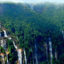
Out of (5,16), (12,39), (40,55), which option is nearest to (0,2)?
(5,16)

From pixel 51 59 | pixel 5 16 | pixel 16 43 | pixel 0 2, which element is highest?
pixel 0 2

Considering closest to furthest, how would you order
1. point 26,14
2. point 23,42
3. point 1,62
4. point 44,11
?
point 1,62 < point 23,42 < point 26,14 < point 44,11

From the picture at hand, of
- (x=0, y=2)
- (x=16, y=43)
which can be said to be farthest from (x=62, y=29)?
(x=0, y=2)

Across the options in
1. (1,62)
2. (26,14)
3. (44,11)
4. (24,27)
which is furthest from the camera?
(44,11)

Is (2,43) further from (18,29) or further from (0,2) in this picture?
(0,2)

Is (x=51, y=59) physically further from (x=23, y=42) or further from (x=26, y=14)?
(x=26, y=14)

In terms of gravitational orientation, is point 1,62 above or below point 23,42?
below

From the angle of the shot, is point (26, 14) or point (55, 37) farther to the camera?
point (26, 14)
